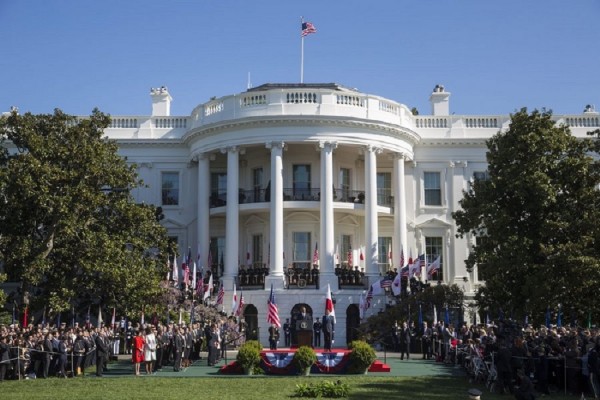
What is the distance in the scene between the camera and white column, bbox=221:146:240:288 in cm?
3941

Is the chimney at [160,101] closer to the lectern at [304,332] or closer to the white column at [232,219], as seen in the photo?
the white column at [232,219]

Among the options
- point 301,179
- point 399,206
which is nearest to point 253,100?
point 301,179

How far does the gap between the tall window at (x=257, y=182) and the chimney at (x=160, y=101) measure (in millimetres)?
7404

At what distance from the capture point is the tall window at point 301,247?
42500mm

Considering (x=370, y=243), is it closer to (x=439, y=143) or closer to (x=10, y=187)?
(x=439, y=143)

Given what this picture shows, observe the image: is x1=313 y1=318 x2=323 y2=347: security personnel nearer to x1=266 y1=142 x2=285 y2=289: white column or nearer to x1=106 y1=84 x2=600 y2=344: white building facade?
x1=106 y1=84 x2=600 y2=344: white building facade

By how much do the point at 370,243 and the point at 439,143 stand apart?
8450 mm

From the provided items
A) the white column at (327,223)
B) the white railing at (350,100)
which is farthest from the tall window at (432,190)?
the white column at (327,223)

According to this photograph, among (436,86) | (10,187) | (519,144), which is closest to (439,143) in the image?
(436,86)

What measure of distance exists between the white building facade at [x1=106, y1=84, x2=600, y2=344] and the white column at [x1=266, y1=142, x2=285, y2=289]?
6 centimetres

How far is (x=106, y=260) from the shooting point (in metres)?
31.0

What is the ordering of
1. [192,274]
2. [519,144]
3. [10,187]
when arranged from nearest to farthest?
[10,187], [519,144], [192,274]

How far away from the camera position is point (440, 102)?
46.7 m

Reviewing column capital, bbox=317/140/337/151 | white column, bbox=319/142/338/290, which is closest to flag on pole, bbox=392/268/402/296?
white column, bbox=319/142/338/290
